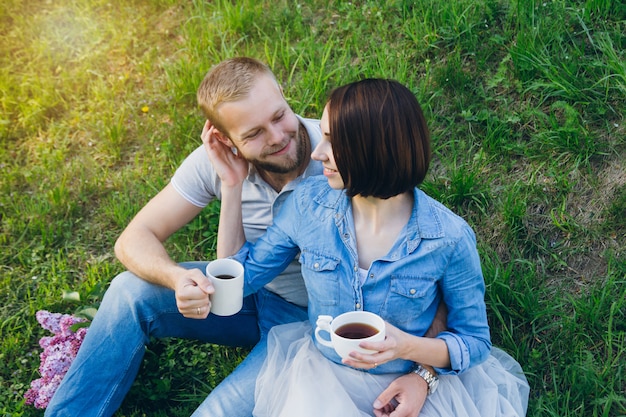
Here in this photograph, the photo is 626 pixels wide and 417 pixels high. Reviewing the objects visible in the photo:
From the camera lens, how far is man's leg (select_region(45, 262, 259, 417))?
3.20 meters

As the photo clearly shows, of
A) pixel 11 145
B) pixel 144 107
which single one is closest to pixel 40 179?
pixel 11 145

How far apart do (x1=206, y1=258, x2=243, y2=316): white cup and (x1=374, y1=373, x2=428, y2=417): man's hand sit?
690mm

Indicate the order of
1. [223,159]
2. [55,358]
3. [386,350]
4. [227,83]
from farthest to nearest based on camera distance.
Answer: [55,358], [223,159], [227,83], [386,350]

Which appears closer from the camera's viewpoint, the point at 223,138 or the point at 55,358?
the point at 223,138

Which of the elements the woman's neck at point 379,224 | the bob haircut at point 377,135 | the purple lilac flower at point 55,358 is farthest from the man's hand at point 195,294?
the purple lilac flower at point 55,358

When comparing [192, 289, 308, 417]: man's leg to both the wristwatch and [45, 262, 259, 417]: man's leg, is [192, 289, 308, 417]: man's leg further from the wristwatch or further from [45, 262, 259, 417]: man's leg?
the wristwatch

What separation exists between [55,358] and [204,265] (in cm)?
91

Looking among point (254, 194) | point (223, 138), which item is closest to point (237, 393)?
point (254, 194)

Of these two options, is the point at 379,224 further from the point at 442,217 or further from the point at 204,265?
the point at 204,265

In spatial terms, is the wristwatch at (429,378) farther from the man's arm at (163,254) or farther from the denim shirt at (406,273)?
the man's arm at (163,254)

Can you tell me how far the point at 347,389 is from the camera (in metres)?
2.81

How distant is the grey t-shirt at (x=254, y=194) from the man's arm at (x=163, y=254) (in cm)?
8

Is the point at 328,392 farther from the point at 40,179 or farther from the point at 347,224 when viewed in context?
the point at 40,179

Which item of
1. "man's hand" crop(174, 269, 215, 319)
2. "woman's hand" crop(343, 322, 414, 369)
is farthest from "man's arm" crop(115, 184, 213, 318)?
"woman's hand" crop(343, 322, 414, 369)
